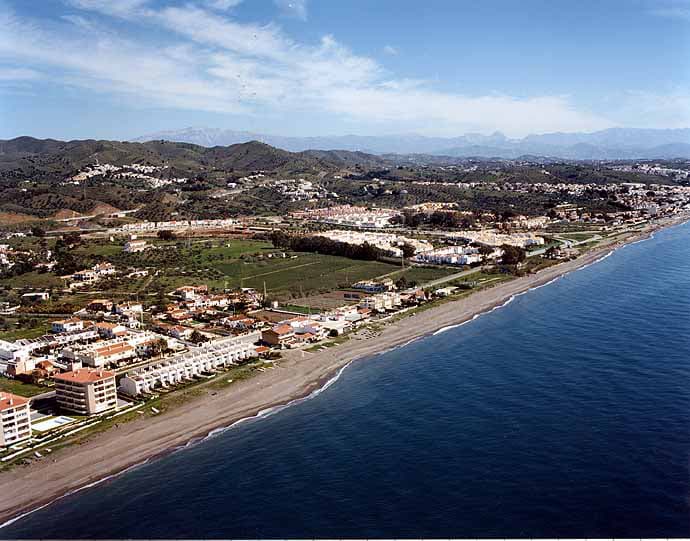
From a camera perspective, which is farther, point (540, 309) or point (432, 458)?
point (540, 309)

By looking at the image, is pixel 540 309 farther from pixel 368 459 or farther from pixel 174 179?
pixel 174 179

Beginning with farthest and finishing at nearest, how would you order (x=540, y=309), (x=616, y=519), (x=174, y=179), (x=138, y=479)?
(x=174, y=179), (x=540, y=309), (x=138, y=479), (x=616, y=519)

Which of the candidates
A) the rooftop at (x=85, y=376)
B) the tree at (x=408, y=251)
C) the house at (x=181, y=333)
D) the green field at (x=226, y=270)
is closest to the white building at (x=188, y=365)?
the rooftop at (x=85, y=376)

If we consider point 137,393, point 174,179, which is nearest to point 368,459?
point 137,393

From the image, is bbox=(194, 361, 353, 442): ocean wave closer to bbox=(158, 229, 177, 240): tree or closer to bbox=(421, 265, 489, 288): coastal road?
bbox=(421, 265, 489, 288): coastal road

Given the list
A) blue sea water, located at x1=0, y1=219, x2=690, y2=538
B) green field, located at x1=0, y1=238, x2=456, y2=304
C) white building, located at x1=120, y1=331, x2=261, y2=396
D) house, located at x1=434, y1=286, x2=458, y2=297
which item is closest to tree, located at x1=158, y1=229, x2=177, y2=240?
green field, located at x1=0, y1=238, x2=456, y2=304

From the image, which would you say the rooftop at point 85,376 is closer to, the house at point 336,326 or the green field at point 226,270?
the house at point 336,326
